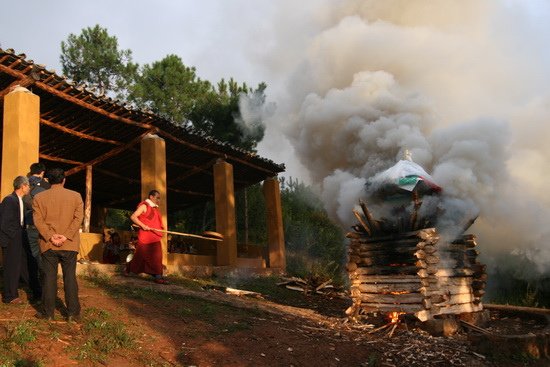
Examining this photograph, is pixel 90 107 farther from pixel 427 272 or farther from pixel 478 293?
pixel 478 293

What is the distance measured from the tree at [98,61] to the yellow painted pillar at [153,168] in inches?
491

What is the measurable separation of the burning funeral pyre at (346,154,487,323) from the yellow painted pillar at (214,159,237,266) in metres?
5.47

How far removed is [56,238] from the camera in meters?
4.69

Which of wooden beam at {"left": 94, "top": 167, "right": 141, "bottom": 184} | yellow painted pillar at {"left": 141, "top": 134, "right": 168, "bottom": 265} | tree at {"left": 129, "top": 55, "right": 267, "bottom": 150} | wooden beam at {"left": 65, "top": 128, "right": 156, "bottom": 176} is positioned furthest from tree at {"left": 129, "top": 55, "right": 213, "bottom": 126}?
yellow painted pillar at {"left": 141, "top": 134, "right": 168, "bottom": 265}

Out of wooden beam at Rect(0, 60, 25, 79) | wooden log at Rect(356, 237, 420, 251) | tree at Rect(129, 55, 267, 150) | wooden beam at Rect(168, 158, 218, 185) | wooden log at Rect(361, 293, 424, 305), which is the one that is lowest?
wooden log at Rect(361, 293, 424, 305)

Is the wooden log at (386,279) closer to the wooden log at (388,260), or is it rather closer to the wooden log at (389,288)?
the wooden log at (389,288)

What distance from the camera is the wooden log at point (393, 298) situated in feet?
23.4

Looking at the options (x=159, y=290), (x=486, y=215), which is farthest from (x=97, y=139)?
(x=486, y=215)

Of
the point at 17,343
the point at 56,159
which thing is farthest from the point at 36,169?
the point at 56,159

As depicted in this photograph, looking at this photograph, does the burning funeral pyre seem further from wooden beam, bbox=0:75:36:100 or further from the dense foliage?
the dense foliage

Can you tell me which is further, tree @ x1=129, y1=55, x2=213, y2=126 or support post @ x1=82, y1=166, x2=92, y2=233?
tree @ x1=129, y1=55, x2=213, y2=126

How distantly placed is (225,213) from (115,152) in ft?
11.1

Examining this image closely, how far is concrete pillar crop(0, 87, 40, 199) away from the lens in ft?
26.1

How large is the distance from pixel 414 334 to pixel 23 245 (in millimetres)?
5450
